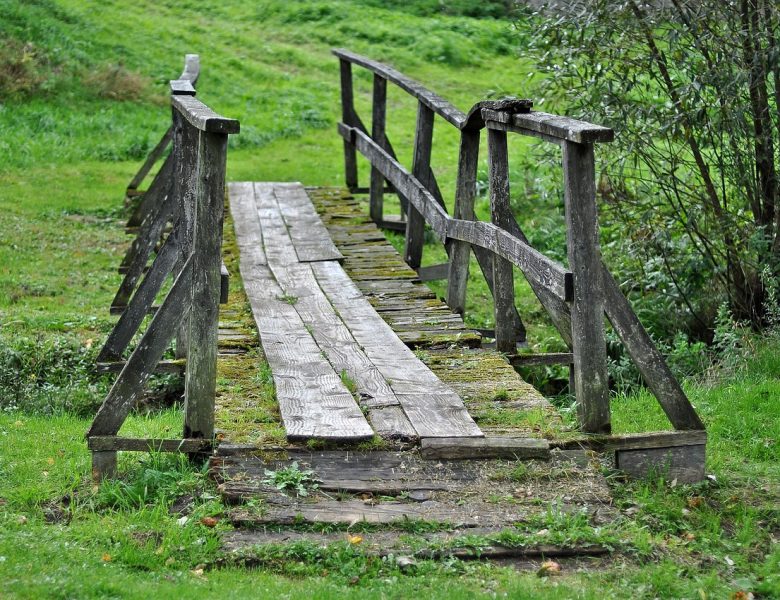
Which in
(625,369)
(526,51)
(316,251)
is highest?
(526,51)

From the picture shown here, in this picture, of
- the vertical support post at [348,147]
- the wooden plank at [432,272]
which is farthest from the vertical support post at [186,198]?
the vertical support post at [348,147]

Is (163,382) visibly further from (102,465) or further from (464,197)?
(464,197)

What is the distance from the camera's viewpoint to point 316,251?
9.16 m

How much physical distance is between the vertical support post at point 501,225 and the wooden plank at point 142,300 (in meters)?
2.01

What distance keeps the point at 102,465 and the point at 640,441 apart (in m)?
2.56

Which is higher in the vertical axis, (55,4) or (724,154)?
(55,4)

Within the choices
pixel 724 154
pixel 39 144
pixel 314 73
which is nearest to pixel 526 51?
pixel 724 154

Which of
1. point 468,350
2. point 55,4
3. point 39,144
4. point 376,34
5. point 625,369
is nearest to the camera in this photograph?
point 468,350

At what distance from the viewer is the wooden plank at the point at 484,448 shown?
4.82 metres

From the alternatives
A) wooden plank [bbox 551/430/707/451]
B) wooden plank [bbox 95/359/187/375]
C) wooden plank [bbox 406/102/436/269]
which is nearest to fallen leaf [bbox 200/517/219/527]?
wooden plank [bbox 551/430/707/451]

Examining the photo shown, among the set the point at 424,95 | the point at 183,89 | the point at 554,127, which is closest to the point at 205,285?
the point at 554,127

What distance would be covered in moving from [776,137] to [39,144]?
33.4 feet

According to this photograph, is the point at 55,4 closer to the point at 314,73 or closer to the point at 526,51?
the point at 314,73

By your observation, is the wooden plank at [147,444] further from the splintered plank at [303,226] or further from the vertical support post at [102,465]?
the splintered plank at [303,226]
